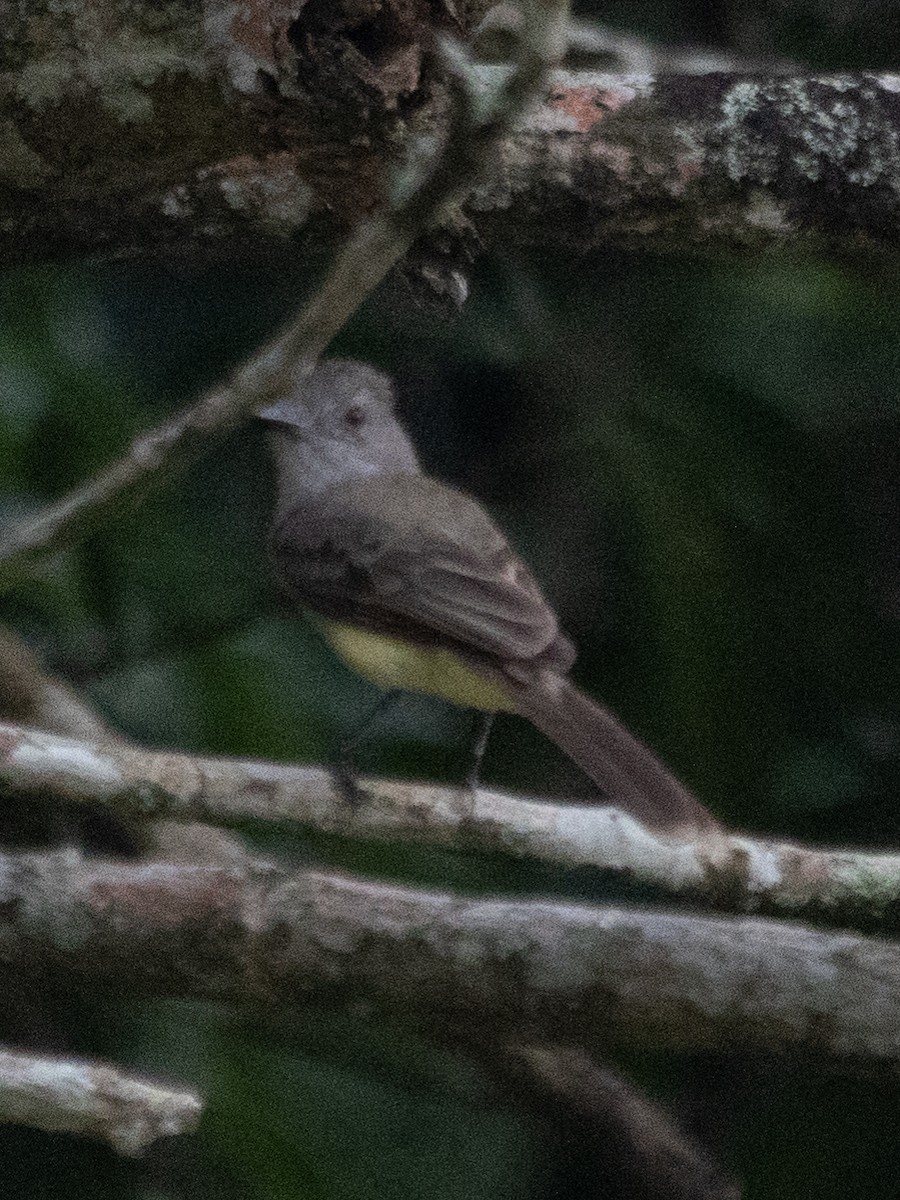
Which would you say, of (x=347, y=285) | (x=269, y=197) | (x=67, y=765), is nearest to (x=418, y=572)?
(x=269, y=197)

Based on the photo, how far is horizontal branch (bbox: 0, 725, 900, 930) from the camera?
9.91 feet

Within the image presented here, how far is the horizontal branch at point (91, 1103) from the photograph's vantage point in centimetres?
245

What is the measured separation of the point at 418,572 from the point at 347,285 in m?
1.37

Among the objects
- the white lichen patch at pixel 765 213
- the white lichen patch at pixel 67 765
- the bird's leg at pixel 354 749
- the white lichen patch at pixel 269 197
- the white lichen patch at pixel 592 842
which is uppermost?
the white lichen patch at pixel 765 213

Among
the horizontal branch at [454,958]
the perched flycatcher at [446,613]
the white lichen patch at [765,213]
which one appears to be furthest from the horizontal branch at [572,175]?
the horizontal branch at [454,958]

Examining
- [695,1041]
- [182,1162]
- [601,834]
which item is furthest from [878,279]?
[182,1162]

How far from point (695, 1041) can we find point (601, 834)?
0.34 meters

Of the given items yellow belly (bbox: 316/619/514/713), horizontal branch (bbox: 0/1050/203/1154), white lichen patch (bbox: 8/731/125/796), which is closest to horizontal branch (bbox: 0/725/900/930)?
white lichen patch (bbox: 8/731/125/796)

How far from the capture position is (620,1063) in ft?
13.5

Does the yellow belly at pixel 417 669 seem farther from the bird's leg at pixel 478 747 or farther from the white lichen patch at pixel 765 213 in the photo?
the white lichen patch at pixel 765 213

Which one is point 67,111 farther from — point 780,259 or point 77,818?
point 77,818

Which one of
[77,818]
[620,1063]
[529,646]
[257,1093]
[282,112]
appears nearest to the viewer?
[282,112]

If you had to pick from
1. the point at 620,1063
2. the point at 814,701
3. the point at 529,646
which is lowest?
the point at 620,1063

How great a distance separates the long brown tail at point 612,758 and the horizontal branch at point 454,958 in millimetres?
173
